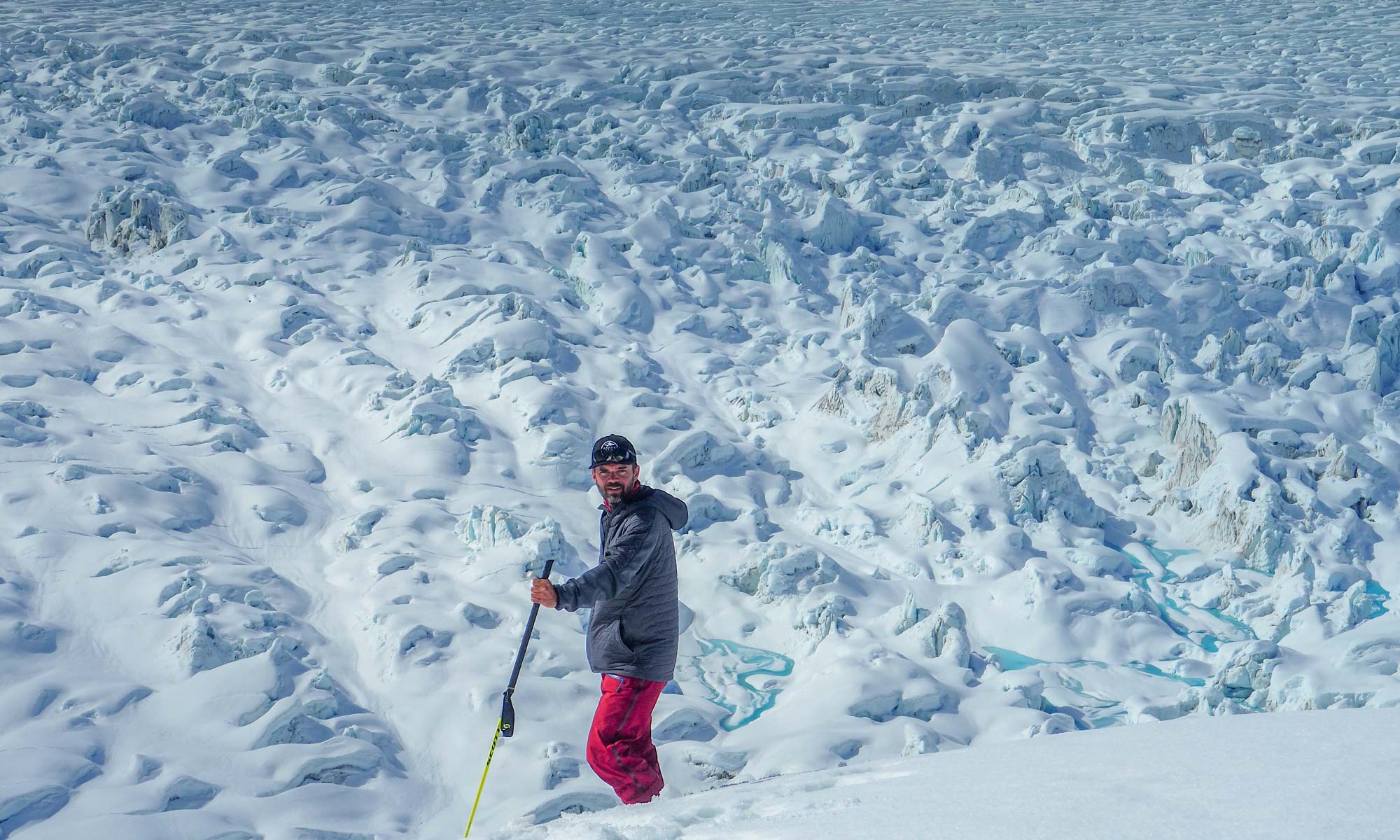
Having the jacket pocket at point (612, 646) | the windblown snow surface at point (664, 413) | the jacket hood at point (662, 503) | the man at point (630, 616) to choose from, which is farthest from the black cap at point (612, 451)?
the windblown snow surface at point (664, 413)

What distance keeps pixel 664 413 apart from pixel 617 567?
12.7ft

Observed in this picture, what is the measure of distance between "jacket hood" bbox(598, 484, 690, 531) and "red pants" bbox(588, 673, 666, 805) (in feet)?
1.59

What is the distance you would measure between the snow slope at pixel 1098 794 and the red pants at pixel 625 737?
0.89 ft

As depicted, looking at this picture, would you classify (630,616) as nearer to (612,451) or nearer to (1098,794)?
(612,451)

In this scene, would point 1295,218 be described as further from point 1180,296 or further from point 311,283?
point 311,283

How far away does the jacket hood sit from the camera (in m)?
2.93

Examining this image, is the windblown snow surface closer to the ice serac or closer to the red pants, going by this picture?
the ice serac

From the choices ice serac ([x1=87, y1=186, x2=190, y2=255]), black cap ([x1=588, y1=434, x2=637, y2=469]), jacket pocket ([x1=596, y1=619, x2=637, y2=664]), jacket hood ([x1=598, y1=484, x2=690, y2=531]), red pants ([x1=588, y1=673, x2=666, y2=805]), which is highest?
ice serac ([x1=87, y1=186, x2=190, y2=255])

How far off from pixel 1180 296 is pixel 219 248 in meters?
7.51

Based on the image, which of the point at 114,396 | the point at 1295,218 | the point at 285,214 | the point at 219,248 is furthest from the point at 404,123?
the point at 1295,218

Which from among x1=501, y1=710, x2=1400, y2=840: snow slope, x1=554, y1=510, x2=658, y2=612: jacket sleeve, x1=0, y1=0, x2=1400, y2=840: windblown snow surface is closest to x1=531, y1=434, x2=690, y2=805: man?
x1=554, y1=510, x2=658, y2=612: jacket sleeve

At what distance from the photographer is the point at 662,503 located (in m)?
2.95

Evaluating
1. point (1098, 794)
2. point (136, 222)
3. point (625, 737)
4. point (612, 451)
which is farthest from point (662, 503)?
point (136, 222)

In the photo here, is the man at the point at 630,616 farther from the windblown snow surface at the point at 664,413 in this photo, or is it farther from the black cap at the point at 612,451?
the windblown snow surface at the point at 664,413
